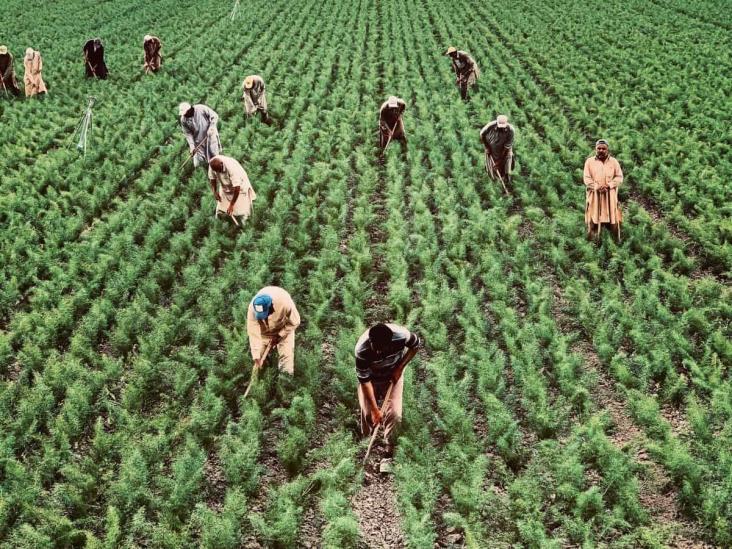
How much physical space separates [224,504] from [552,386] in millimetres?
3066

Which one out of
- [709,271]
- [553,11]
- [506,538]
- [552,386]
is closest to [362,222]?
[552,386]

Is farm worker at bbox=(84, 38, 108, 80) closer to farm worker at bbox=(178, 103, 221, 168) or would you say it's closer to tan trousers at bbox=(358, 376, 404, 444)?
farm worker at bbox=(178, 103, 221, 168)

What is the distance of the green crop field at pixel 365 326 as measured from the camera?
4305 mm

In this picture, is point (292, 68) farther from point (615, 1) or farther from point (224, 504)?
point (615, 1)

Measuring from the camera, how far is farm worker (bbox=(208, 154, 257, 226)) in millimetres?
8016

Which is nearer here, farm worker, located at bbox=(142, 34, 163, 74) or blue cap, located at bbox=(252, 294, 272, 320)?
blue cap, located at bbox=(252, 294, 272, 320)

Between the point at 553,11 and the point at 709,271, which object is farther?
the point at 553,11

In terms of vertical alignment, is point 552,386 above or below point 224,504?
above

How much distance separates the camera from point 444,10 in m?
27.7

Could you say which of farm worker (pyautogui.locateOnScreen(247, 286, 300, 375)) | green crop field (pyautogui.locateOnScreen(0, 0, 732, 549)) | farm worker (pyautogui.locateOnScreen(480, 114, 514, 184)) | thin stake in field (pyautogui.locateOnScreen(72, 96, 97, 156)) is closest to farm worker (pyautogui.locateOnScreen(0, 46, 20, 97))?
green crop field (pyautogui.locateOnScreen(0, 0, 732, 549))

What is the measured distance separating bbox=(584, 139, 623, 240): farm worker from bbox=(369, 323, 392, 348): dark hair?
452cm

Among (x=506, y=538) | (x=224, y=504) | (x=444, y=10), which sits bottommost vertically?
(x=224, y=504)

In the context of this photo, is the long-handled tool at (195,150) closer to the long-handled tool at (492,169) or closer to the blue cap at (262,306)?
the long-handled tool at (492,169)

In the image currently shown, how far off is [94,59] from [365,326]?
40.8 feet
